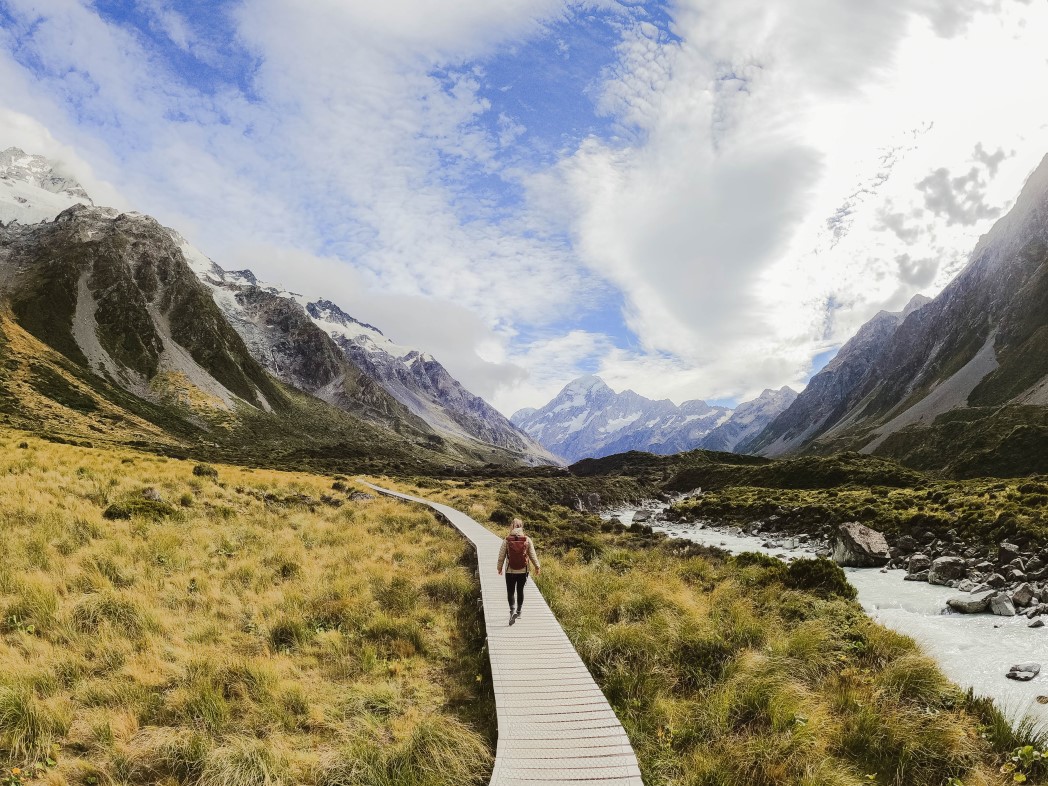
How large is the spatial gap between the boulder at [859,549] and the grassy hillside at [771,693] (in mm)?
10819

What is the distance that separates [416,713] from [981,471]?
8079cm

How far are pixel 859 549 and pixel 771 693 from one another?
2085cm

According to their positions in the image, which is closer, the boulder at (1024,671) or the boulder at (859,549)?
the boulder at (1024,671)

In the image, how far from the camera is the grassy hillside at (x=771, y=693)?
22.6 ft

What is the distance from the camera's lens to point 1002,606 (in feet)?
48.8

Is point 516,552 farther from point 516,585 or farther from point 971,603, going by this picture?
point 971,603

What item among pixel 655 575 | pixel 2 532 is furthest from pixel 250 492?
pixel 655 575

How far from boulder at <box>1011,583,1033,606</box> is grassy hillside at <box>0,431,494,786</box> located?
54.5ft

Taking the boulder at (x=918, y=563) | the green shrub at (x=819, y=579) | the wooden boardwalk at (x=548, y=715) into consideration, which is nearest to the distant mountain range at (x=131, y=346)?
the wooden boardwalk at (x=548, y=715)

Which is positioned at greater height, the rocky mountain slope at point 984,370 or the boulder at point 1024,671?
the rocky mountain slope at point 984,370

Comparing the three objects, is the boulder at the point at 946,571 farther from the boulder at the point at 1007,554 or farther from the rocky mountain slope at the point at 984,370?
the rocky mountain slope at the point at 984,370

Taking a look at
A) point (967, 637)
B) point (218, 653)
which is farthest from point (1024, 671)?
point (218, 653)

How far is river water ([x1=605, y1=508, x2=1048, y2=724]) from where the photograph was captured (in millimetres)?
10414

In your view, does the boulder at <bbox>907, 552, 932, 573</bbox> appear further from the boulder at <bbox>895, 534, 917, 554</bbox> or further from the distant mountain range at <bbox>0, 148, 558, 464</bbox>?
the distant mountain range at <bbox>0, 148, 558, 464</bbox>
